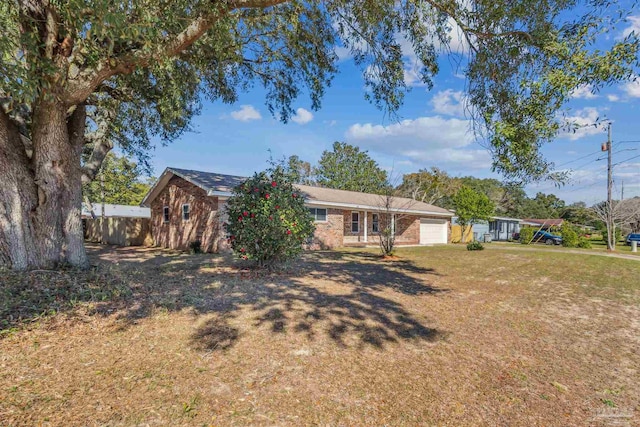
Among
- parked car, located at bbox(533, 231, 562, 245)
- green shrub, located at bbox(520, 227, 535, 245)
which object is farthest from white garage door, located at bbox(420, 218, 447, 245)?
parked car, located at bbox(533, 231, 562, 245)

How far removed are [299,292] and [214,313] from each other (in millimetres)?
1991

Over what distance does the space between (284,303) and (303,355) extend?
6.79 ft

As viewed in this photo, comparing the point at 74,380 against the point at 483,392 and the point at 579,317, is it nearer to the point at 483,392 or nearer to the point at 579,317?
the point at 483,392

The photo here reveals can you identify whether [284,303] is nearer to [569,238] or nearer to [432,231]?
[432,231]

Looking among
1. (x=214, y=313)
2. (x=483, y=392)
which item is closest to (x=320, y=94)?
(x=214, y=313)

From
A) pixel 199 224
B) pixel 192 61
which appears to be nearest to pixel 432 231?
pixel 199 224

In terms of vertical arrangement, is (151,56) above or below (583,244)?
above

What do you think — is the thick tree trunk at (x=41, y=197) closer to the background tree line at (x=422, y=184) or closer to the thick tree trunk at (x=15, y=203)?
the thick tree trunk at (x=15, y=203)

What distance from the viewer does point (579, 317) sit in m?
5.57

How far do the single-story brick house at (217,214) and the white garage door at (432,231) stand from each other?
15 centimetres

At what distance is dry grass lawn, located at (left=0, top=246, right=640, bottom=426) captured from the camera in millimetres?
2750

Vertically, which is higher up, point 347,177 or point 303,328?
point 347,177

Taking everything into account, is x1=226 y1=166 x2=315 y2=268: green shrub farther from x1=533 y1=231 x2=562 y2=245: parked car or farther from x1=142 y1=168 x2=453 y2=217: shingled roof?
x1=533 y1=231 x2=562 y2=245: parked car

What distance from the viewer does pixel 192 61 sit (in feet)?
26.5
